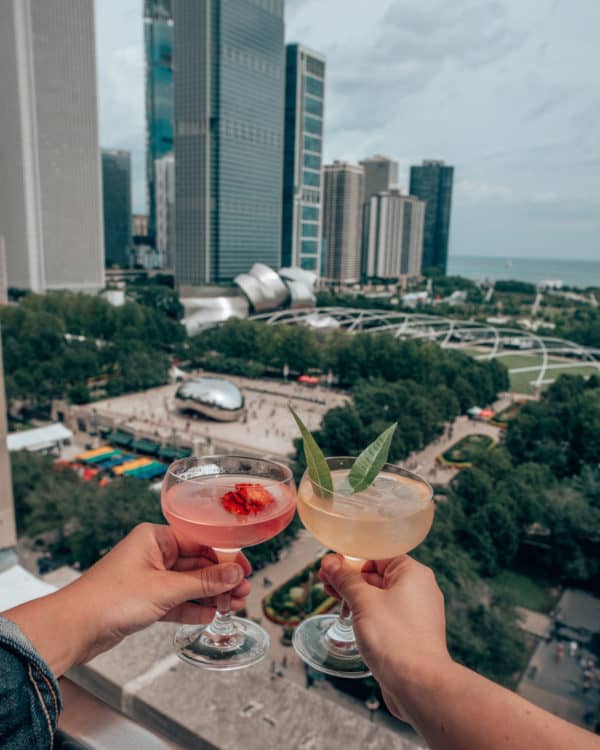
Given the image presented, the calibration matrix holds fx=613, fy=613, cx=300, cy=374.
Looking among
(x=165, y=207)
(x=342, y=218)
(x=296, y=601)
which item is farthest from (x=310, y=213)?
(x=296, y=601)

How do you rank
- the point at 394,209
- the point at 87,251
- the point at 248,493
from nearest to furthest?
the point at 248,493, the point at 87,251, the point at 394,209

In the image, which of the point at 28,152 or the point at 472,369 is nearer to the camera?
the point at 472,369

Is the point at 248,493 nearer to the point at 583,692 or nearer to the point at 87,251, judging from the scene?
the point at 583,692

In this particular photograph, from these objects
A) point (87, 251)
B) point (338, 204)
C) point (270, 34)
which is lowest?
point (87, 251)

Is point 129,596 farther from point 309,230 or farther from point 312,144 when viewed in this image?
point 312,144

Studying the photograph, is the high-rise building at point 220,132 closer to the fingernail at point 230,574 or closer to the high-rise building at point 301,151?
the high-rise building at point 301,151

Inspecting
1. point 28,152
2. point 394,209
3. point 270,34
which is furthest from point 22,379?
point 394,209

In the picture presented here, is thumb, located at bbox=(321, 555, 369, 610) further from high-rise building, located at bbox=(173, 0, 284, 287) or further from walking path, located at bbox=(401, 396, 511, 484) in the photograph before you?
high-rise building, located at bbox=(173, 0, 284, 287)

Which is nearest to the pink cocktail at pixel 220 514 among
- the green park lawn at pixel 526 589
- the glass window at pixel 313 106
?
the green park lawn at pixel 526 589
